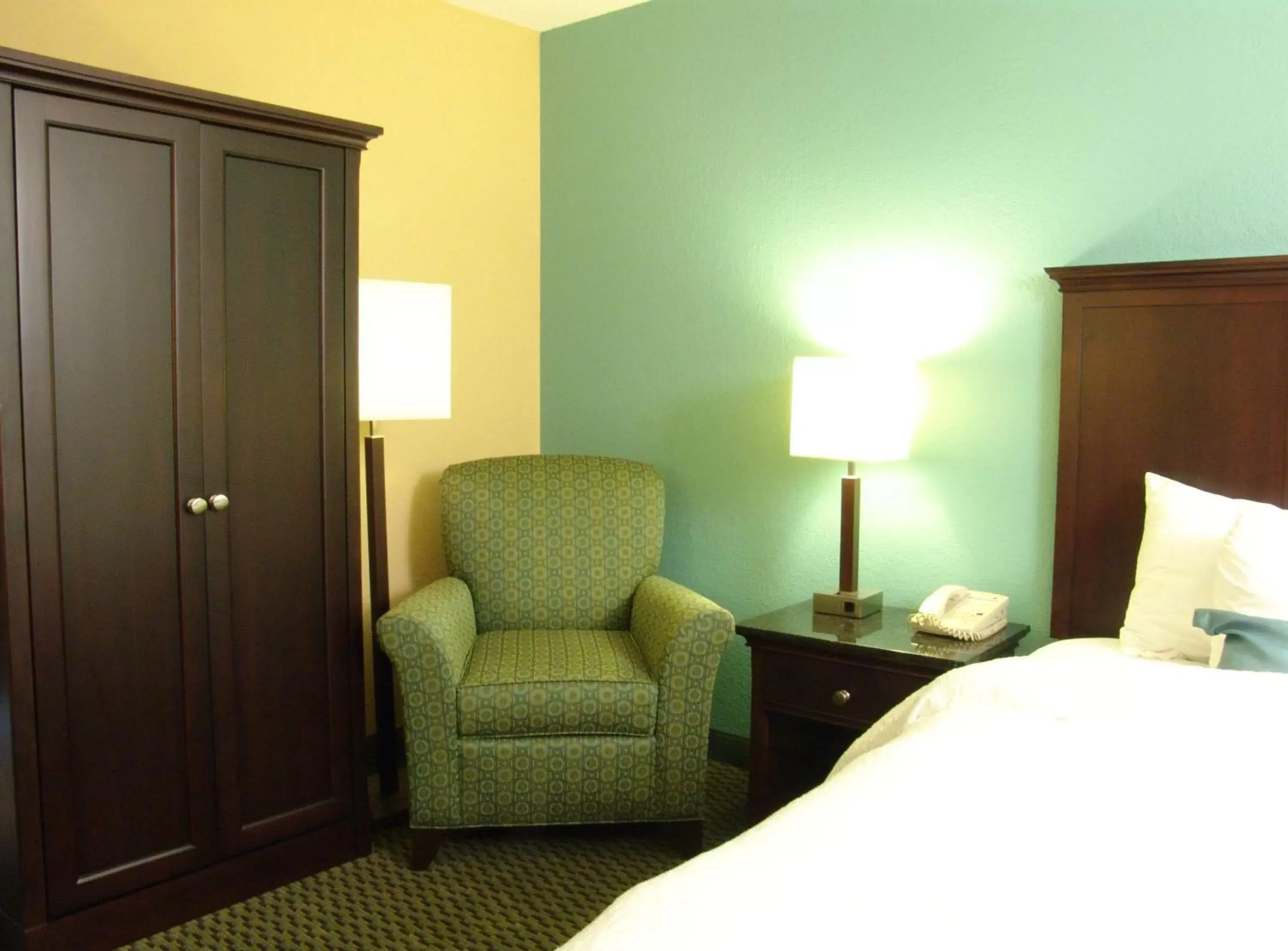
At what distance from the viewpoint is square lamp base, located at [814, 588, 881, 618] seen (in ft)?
A: 9.71

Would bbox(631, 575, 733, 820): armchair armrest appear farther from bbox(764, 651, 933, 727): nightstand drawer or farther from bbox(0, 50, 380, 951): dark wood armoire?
bbox(0, 50, 380, 951): dark wood armoire

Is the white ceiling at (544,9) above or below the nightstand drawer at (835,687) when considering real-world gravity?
above

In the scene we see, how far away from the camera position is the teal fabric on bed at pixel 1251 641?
193 cm

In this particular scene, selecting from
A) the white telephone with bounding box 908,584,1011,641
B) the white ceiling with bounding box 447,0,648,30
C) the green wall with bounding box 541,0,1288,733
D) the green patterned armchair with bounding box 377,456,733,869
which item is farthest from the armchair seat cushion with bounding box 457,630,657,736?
the white ceiling with bounding box 447,0,648,30

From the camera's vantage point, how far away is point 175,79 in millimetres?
2900

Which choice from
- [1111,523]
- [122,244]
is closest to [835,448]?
[1111,523]

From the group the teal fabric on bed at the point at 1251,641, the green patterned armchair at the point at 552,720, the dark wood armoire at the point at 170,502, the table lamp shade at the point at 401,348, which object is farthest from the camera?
the table lamp shade at the point at 401,348

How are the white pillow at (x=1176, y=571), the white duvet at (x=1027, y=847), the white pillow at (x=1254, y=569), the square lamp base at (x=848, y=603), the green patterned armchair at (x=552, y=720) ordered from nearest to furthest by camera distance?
the white duvet at (x=1027, y=847) < the white pillow at (x=1254, y=569) < the white pillow at (x=1176, y=571) < the green patterned armchair at (x=552, y=720) < the square lamp base at (x=848, y=603)

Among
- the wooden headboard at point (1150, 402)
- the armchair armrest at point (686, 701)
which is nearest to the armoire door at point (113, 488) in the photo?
the armchair armrest at point (686, 701)

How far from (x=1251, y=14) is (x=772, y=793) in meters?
2.20

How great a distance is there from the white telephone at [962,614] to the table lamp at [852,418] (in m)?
0.23

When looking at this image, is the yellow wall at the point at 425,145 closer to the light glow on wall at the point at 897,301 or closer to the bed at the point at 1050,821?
the light glow on wall at the point at 897,301

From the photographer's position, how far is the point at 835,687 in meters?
2.75

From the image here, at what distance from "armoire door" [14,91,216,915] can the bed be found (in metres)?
1.48
